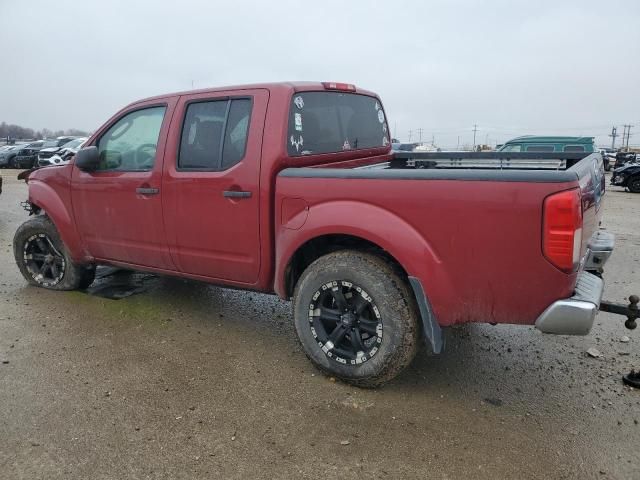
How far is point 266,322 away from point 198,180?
141 cm

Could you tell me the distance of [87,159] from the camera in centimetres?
430

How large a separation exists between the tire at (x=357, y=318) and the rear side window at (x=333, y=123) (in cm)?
93

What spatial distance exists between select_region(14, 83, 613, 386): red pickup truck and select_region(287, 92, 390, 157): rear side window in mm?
15

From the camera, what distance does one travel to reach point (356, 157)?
4.30 metres

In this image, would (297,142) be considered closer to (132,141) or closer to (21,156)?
(132,141)

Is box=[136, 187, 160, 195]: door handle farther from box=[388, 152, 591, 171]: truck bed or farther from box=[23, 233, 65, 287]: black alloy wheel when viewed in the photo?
box=[388, 152, 591, 171]: truck bed

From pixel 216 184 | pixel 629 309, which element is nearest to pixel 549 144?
pixel 629 309

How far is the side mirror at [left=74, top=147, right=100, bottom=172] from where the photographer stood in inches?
169

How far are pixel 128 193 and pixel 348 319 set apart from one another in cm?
217

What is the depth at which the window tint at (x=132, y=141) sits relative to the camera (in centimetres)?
409

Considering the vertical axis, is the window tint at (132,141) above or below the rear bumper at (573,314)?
above

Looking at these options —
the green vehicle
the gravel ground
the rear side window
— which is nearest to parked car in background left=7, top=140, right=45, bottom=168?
the green vehicle

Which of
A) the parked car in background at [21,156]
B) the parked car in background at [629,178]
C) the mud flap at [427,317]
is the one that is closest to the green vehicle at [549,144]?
the parked car in background at [629,178]

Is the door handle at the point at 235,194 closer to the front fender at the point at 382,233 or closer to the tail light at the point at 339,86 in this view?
the front fender at the point at 382,233
